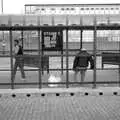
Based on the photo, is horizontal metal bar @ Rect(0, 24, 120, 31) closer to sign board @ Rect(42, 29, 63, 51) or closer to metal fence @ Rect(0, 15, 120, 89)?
metal fence @ Rect(0, 15, 120, 89)

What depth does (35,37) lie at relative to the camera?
1171cm

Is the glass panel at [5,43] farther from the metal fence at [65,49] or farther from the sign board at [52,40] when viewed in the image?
the sign board at [52,40]

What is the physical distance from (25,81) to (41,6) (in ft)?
16.0

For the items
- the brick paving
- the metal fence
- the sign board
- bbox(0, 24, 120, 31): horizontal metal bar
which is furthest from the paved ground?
bbox(0, 24, 120, 31): horizontal metal bar

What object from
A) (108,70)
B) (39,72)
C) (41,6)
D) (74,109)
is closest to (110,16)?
(108,70)

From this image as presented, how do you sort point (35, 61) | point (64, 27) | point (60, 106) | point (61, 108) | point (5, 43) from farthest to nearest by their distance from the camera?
point (5, 43), point (35, 61), point (64, 27), point (60, 106), point (61, 108)

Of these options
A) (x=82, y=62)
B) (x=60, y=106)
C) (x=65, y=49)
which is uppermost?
(x=65, y=49)

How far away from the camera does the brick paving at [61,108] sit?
813 cm

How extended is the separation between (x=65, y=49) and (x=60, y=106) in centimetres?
285

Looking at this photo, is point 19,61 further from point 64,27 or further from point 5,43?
point 64,27

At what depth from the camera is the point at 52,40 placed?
1203cm

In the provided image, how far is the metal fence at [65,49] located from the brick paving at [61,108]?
1.10 metres

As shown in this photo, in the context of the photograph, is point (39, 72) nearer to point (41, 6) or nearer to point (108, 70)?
point (108, 70)

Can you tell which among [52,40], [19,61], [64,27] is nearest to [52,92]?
[19,61]
